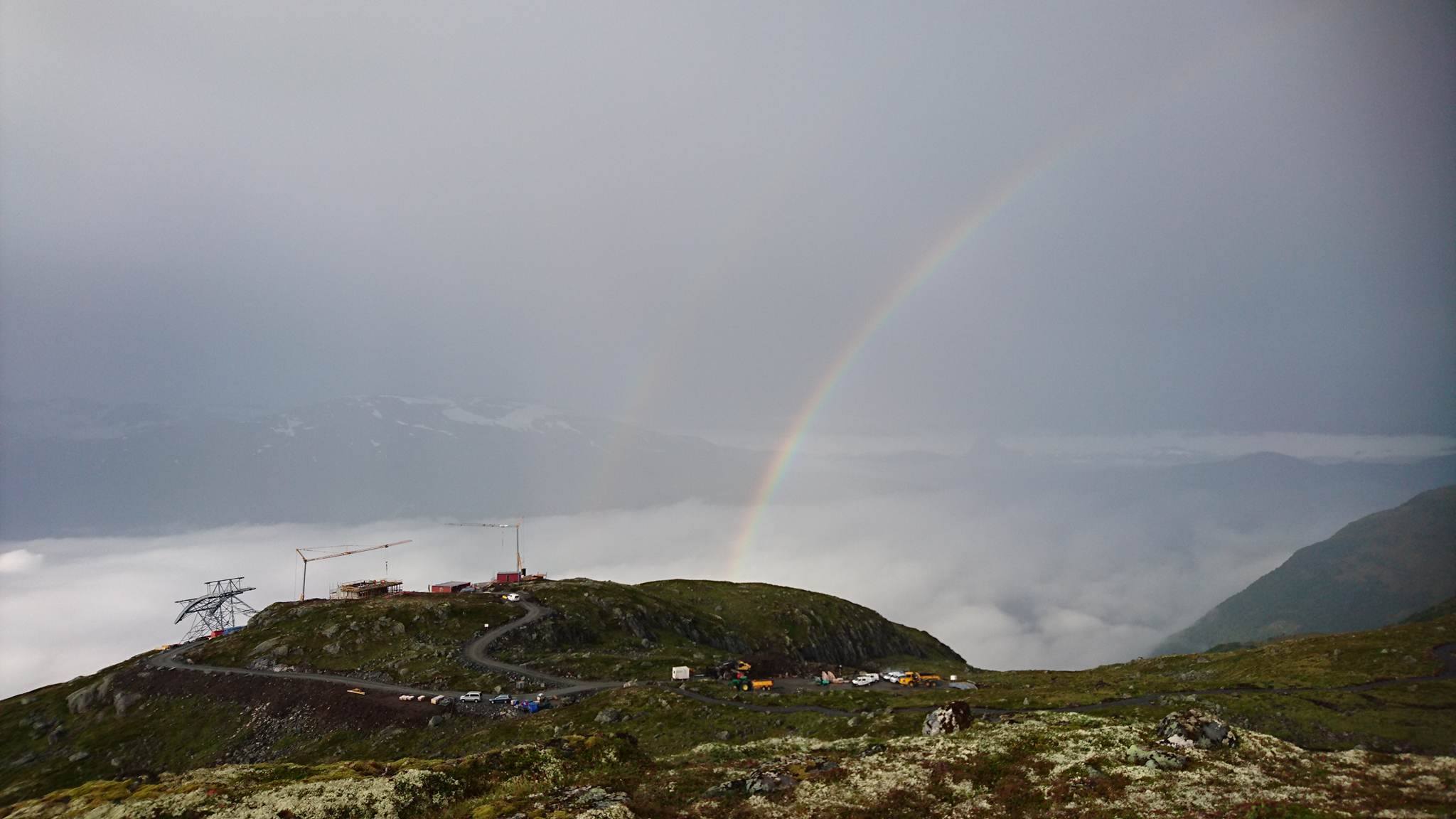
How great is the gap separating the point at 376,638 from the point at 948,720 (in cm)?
11689

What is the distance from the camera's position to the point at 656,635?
163 m

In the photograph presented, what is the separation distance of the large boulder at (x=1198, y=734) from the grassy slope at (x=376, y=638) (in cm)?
9737

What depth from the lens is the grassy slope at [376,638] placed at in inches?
4621

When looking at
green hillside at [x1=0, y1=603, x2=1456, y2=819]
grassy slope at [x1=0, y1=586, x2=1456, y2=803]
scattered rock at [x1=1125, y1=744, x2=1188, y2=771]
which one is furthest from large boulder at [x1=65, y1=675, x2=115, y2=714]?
scattered rock at [x1=1125, y1=744, x2=1188, y2=771]

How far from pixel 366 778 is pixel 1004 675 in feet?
451

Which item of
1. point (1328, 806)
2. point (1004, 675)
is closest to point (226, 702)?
point (1328, 806)

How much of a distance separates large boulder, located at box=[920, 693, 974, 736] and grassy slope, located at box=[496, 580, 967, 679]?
2391 inches

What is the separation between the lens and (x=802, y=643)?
604 ft

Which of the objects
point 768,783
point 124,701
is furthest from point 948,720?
point 124,701

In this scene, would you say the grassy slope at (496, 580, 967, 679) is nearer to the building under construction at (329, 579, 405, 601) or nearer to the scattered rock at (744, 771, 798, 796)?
the building under construction at (329, 579, 405, 601)

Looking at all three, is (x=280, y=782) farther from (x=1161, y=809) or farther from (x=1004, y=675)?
(x=1004, y=675)

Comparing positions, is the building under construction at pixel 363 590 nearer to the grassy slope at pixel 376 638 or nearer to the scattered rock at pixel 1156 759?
the grassy slope at pixel 376 638

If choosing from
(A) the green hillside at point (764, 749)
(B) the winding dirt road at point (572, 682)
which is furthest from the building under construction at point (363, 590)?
(A) the green hillside at point (764, 749)

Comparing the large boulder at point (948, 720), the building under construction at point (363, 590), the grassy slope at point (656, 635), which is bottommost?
the large boulder at point (948, 720)
